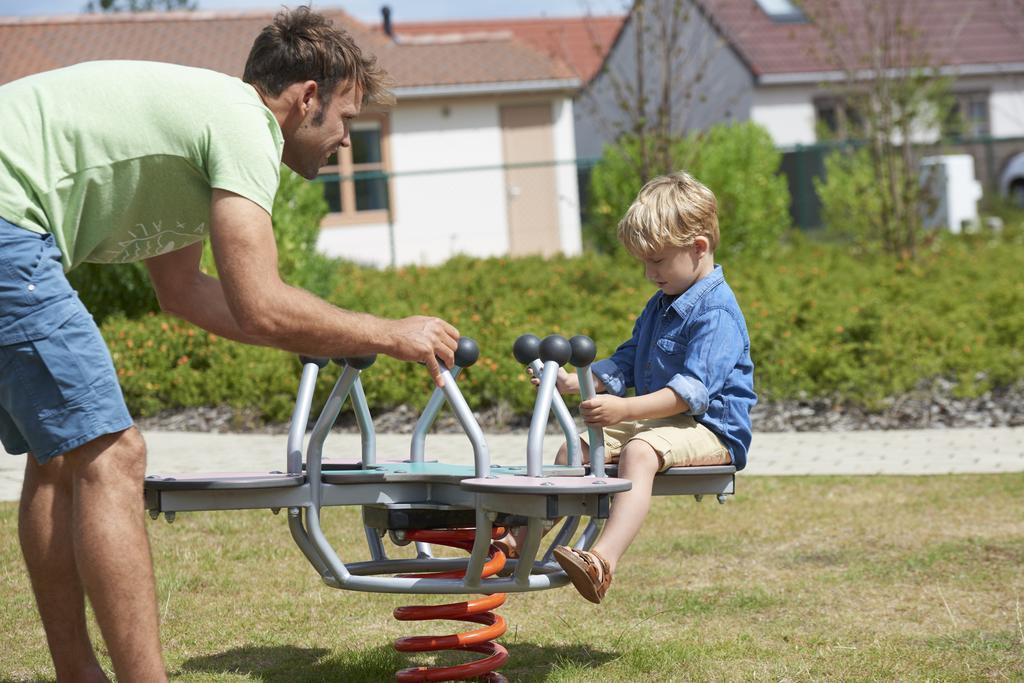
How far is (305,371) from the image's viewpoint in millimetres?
3707

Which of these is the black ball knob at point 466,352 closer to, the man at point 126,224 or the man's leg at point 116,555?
the man at point 126,224

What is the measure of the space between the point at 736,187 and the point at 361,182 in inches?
303

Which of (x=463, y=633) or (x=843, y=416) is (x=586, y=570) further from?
(x=843, y=416)

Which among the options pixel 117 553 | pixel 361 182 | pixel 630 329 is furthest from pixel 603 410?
pixel 361 182

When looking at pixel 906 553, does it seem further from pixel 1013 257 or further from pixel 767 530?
pixel 1013 257

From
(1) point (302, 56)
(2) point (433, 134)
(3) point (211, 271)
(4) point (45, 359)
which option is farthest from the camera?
(2) point (433, 134)

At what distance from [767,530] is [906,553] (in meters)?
0.68

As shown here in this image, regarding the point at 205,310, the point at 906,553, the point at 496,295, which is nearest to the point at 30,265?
the point at 205,310

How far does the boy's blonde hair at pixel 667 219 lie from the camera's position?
13.2 ft

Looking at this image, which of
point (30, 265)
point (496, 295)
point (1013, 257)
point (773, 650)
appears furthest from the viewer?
point (1013, 257)

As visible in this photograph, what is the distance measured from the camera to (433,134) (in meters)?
24.8

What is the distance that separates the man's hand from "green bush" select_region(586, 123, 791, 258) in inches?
522

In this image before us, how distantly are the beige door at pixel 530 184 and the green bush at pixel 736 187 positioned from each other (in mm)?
2673

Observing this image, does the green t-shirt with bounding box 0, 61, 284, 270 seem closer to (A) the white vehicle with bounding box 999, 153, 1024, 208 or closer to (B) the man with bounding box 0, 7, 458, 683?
(B) the man with bounding box 0, 7, 458, 683
